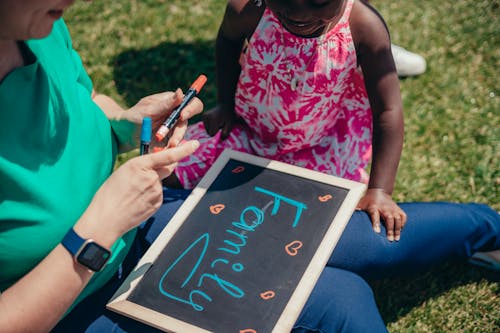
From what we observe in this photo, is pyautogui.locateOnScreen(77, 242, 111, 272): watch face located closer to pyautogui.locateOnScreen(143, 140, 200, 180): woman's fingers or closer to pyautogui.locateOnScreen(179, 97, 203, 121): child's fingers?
pyautogui.locateOnScreen(143, 140, 200, 180): woman's fingers

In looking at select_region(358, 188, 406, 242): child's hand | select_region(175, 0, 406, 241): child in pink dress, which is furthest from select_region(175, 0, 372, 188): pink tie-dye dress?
select_region(358, 188, 406, 242): child's hand

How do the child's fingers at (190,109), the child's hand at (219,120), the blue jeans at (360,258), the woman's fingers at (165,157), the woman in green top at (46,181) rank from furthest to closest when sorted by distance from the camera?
the child's hand at (219,120) → the child's fingers at (190,109) → the blue jeans at (360,258) → the woman's fingers at (165,157) → the woman in green top at (46,181)

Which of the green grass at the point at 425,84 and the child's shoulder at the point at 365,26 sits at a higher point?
the child's shoulder at the point at 365,26

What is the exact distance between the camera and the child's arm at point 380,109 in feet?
6.27

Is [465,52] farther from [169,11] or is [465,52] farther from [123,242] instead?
[123,242]

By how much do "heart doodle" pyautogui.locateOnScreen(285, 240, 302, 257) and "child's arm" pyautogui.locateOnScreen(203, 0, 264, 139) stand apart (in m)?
0.81

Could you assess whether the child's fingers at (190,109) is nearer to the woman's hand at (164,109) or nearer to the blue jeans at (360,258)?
the woman's hand at (164,109)

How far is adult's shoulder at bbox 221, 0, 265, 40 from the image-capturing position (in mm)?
1997

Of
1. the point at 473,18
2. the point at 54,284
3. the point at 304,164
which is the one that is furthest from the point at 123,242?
the point at 473,18

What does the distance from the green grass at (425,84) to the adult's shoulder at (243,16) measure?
1.06m

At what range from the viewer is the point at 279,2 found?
168 cm

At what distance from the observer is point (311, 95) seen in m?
2.01

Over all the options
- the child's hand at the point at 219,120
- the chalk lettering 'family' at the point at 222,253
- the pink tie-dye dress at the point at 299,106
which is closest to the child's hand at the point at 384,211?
the pink tie-dye dress at the point at 299,106

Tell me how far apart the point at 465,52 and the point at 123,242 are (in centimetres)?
263
